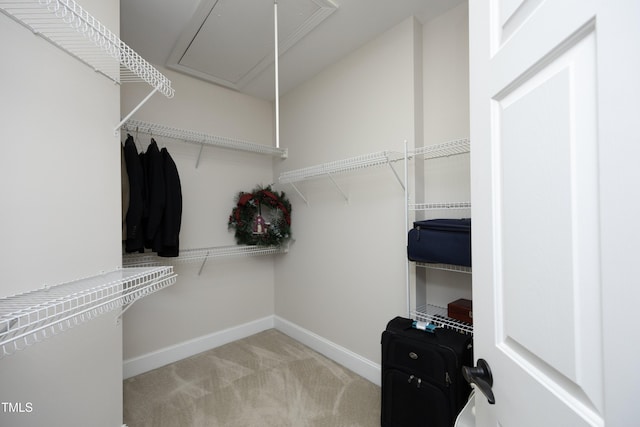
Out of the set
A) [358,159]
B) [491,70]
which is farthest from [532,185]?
[358,159]

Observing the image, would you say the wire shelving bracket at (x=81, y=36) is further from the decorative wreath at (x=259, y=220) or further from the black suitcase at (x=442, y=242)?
the black suitcase at (x=442, y=242)

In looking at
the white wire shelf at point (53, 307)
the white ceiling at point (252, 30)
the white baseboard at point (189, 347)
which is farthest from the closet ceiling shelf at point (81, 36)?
the white baseboard at point (189, 347)

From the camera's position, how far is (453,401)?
1.35 m

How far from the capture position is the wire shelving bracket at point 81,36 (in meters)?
1.03

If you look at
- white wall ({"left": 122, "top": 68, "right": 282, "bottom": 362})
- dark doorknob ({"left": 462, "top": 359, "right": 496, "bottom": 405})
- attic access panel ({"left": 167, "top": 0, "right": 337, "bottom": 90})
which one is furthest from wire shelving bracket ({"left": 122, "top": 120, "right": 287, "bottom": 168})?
dark doorknob ({"left": 462, "top": 359, "right": 496, "bottom": 405})

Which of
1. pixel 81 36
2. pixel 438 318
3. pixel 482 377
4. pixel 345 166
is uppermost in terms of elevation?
pixel 81 36

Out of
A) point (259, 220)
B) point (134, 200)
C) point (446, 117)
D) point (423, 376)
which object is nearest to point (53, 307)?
point (134, 200)

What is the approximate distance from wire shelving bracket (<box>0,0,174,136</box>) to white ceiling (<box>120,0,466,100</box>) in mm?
621

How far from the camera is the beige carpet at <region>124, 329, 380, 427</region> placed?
177 centimetres

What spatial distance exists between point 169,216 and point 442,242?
202cm

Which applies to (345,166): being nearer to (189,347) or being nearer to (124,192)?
(124,192)

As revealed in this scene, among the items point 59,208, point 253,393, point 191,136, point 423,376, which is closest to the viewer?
point 59,208

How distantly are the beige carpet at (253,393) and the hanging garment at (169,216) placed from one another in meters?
1.02

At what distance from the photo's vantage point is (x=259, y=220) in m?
2.86
